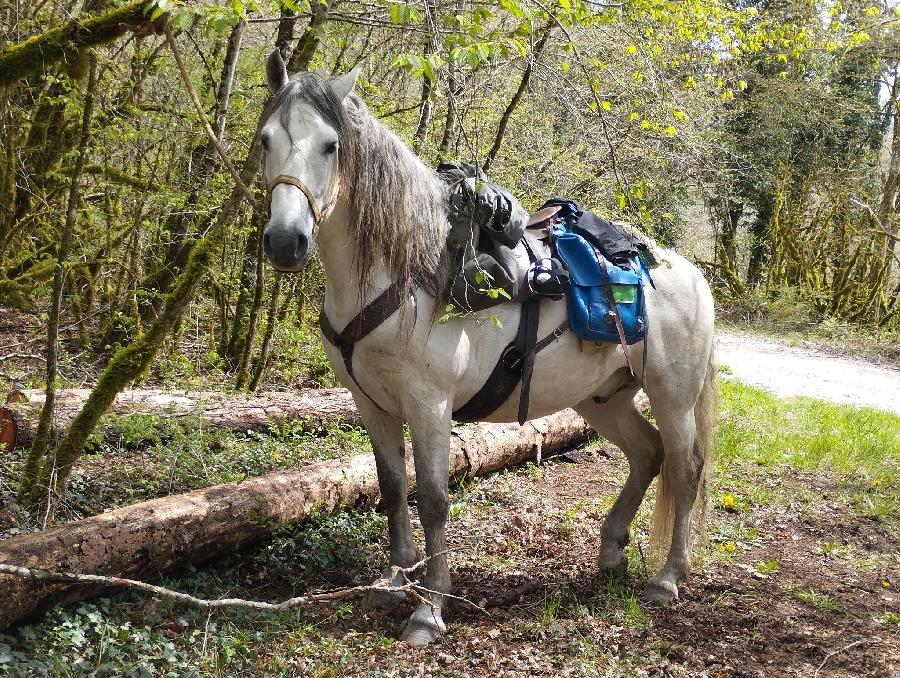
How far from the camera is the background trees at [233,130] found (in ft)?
12.2

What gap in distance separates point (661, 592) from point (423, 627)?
1411 mm

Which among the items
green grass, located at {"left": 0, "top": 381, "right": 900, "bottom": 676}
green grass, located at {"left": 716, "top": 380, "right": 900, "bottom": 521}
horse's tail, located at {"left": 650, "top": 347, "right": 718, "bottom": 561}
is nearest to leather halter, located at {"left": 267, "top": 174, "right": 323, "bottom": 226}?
green grass, located at {"left": 0, "top": 381, "right": 900, "bottom": 676}

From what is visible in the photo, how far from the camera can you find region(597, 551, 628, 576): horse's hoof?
171 inches

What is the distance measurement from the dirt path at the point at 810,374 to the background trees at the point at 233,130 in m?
3.40

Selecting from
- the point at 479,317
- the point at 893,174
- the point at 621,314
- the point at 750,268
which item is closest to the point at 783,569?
the point at 621,314

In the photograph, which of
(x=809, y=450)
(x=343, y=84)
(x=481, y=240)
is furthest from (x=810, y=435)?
(x=343, y=84)

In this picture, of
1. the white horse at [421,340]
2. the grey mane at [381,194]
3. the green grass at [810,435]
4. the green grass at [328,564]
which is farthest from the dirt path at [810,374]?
the grey mane at [381,194]

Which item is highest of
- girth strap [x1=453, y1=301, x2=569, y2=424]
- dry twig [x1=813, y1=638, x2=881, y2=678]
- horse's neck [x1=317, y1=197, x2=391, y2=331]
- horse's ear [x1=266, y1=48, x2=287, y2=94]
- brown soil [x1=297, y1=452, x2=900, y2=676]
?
horse's ear [x1=266, y1=48, x2=287, y2=94]

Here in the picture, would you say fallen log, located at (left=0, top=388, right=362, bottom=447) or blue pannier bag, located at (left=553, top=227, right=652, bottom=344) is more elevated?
blue pannier bag, located at (left=553, top=227, right=652, bottom=344)

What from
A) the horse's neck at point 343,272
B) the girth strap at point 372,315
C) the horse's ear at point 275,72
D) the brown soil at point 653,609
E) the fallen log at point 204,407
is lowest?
the brown soil at point 653,609

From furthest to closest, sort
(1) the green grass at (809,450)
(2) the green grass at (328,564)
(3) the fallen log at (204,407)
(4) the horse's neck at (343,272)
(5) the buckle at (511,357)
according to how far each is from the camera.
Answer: (1) the green grass at (809,450)
(3) the fallen log at (204,407)
(5) the buckle at (511,357)
(4) the horse's neck at (343,272)
(2) the green grass at (328,564)

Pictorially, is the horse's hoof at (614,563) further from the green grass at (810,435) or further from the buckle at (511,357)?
the green grass at (810,435)

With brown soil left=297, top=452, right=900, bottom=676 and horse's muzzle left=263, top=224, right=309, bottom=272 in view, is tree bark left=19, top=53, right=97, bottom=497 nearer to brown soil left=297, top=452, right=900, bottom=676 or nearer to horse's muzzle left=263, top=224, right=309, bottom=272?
horse's muzzle left=263, top=224, right=309, bottom=272

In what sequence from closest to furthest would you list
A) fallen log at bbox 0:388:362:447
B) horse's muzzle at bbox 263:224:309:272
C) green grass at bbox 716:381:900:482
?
horse's muzzle at bbox 263:224:309:272 → fallen log at bbox 0:388:362:447 → green grass at bbox 716:381:900:482
